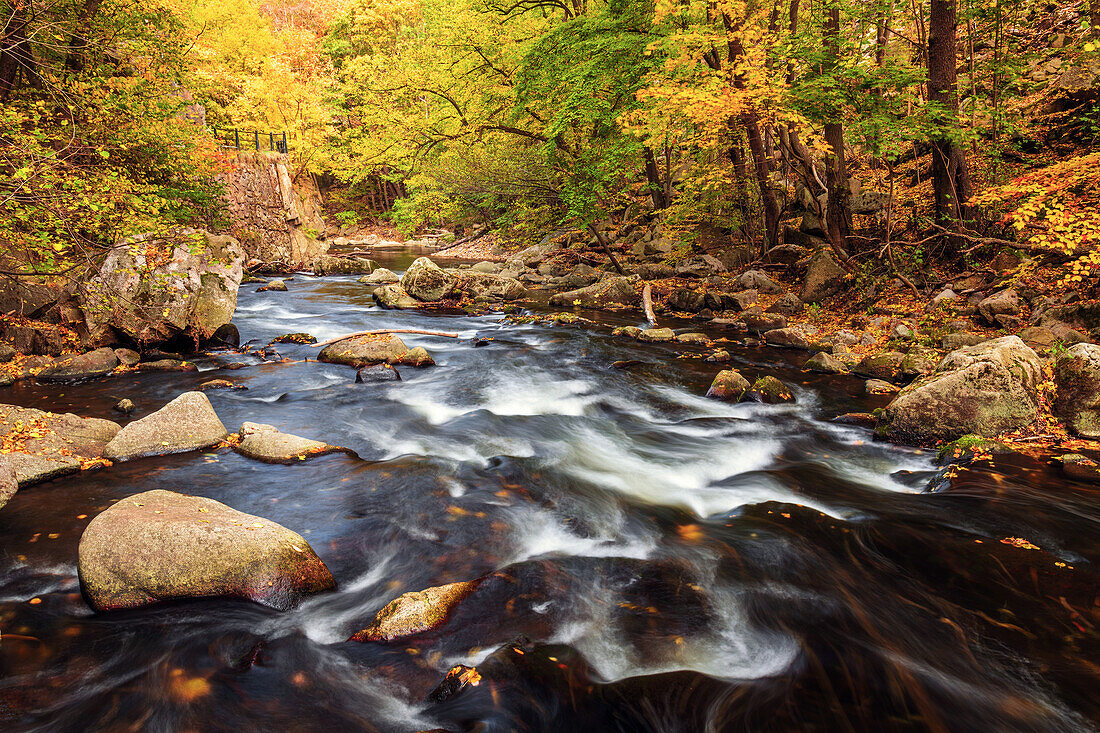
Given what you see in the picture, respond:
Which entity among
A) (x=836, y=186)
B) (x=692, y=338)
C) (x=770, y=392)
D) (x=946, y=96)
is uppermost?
(x=946, y=96)

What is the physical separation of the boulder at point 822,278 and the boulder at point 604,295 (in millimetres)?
4747

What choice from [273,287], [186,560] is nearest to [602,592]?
[186,560]

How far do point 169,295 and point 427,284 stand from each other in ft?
25.8

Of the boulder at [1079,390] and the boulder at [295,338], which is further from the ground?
the boulder at [295,338]

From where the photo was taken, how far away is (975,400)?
6148mm

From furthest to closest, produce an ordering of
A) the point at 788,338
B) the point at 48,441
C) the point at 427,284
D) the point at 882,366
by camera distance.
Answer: the point at 427,284 < the point at 788,338 < the point at 882,366 < the point at 48,441

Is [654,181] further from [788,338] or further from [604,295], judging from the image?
[788,338]

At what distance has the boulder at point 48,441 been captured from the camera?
16.7 ft

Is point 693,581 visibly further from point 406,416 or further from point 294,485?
point 406,416

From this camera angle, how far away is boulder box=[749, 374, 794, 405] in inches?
323

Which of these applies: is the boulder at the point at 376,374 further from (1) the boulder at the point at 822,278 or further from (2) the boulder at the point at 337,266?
(2) the boulder at the point at 337,266

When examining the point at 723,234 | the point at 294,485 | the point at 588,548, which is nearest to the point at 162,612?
the point at 294,485

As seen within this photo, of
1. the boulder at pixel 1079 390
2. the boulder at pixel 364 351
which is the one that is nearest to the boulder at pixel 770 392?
the boulder at pixel 1079 390

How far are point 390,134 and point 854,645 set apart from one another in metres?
20.0
